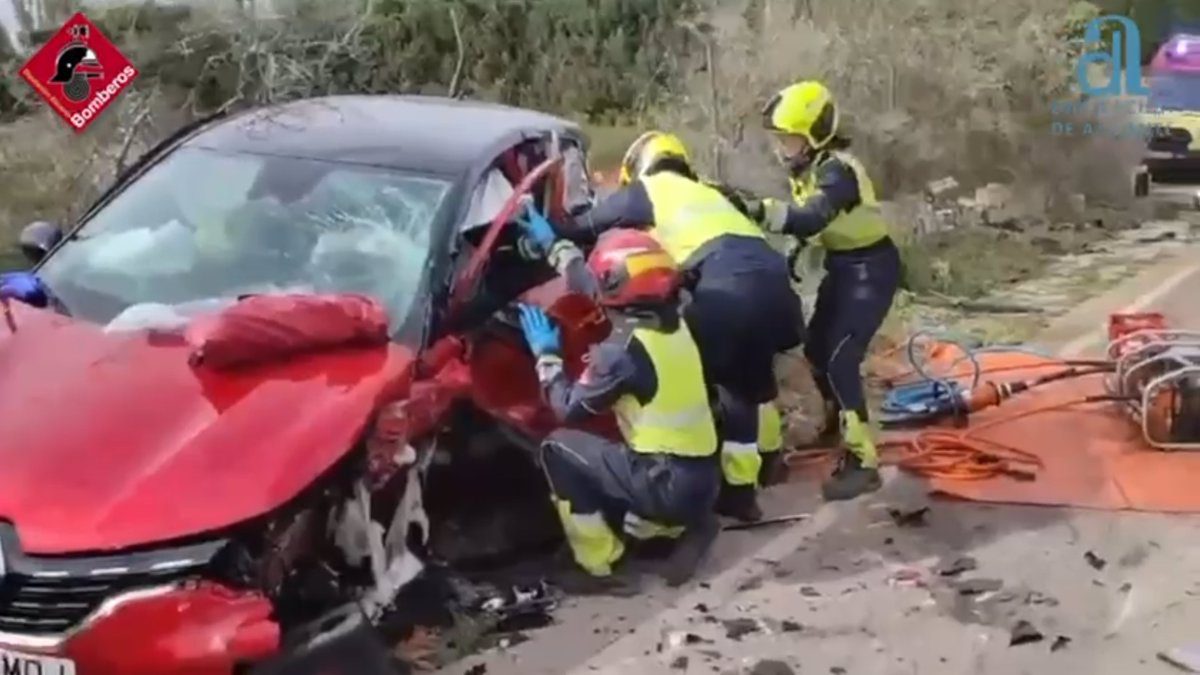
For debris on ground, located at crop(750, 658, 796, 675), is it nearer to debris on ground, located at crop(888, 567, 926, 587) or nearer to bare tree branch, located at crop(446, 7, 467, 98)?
debris on ground, located at crop(888, 567, 926, 587)

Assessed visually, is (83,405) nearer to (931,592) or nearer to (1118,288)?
(931,592)

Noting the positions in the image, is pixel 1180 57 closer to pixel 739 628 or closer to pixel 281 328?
pixel 739 628

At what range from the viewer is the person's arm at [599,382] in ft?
20.7

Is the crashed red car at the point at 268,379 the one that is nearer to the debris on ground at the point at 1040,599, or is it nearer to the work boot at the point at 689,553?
the work boot at the point at 689,553

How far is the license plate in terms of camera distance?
419 cm

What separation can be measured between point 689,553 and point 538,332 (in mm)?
1177

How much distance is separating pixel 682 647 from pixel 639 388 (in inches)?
39.7

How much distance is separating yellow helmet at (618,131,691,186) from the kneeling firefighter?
106 cm

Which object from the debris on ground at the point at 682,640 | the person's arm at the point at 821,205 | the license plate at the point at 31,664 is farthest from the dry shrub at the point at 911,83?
the license plate at the point at 31,664

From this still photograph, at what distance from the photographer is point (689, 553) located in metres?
6.84

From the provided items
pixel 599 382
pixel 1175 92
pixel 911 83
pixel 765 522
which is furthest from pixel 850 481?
pixel 1175 92

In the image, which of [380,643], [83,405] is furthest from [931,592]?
[83,405]

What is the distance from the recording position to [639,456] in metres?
6.48

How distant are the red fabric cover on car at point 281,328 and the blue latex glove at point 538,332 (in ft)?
3.27
